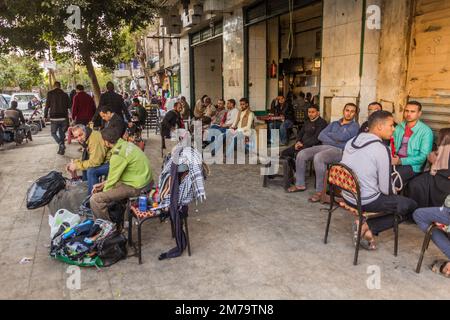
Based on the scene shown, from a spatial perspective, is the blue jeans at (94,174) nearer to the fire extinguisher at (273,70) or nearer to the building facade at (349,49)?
the building facade at (349,49)

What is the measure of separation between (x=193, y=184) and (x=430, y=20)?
14.2 ft

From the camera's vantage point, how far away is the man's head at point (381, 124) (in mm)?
3701

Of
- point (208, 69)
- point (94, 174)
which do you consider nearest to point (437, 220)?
point (94, 174)

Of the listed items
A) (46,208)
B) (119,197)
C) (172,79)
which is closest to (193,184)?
(119,197)

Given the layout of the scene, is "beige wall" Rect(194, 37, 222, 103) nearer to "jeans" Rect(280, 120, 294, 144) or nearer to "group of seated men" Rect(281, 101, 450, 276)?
"jeans" Rect(280, 120, 294, 144)

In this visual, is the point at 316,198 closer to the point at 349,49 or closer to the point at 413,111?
the point at 413,111

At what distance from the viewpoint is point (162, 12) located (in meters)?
12.4

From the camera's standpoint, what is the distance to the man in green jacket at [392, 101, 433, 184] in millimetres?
4512

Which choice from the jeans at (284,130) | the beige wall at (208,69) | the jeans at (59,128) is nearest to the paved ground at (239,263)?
the jeans at (59,128)

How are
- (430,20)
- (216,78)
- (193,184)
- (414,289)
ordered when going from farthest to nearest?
(216,78) → (430,20) → (193,184) → (414,289)

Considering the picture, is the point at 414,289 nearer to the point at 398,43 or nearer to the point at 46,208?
the point at 398,43
